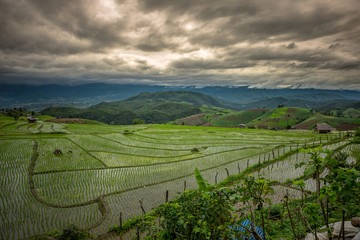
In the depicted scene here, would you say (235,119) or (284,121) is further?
(235,119)

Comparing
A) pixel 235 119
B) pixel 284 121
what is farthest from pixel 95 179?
pixel 235 119

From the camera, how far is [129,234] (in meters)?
9.89

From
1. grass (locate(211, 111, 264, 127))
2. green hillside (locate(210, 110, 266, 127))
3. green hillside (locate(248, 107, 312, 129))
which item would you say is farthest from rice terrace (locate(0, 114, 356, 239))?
grass (locate(211, 111, 264, 127))

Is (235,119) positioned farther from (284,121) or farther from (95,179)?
(95,179)

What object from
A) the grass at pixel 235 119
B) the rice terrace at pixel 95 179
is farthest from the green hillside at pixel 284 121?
the rice terrace at pixel 95 179

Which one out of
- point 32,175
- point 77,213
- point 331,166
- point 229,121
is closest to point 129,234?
point 77,213

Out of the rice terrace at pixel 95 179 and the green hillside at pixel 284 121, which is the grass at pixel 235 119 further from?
the rice terrace at pixel 95 179

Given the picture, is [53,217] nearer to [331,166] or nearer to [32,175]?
[32,175]

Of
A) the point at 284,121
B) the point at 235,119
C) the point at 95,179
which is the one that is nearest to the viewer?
the point at 95,179

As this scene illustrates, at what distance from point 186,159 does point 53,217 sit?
16.9m

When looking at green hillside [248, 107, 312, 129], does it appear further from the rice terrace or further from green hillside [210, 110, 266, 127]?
the rice terrace

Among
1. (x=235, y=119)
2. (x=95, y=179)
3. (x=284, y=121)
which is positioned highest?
(x=95, y=179)

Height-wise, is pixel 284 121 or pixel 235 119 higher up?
pixel 284 121

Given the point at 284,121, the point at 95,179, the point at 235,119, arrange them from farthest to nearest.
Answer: the point at 235,119 < the point at 284,121 < the point at 95,179
